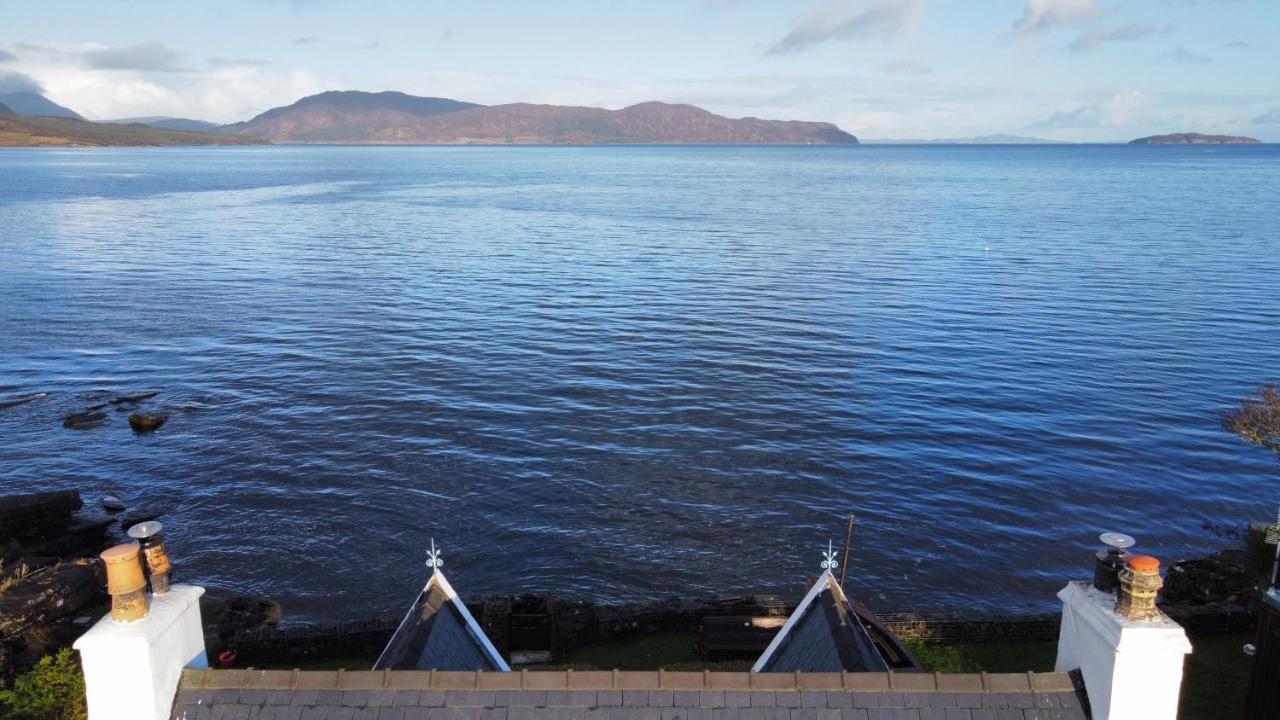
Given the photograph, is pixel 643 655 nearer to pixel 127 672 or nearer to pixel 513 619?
pixel 513 619

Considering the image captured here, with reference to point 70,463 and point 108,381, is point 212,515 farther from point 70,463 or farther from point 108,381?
point 108,381

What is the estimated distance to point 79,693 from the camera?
17562 mm

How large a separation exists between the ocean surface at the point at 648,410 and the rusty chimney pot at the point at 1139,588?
65.8 feet

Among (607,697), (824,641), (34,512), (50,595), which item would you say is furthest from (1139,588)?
(34,512)

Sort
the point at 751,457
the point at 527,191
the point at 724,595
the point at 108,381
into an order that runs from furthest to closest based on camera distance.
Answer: the point at 527,191 < the point at 108,381 < the point at 751,457 < the point at 724,595

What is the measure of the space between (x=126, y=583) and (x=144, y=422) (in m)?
38.2

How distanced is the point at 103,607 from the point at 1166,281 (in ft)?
265

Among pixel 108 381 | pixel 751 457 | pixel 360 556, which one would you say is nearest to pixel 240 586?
pixel 360 556

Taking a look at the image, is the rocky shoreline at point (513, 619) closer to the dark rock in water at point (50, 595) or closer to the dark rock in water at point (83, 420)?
the dark rock in water at point (50, 595)

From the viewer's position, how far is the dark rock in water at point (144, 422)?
148 ft

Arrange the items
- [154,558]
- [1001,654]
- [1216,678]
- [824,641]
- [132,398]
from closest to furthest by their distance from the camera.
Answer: [154,558] < [824,641] < [1216,678] < [1001,654] < [132,398]

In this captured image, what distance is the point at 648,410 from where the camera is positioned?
47531mm

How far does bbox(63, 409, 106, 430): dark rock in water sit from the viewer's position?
45812 millimetres

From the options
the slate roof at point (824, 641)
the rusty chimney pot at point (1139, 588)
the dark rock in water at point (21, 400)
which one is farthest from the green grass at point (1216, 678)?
the dark rock in water at point (21, 400)
